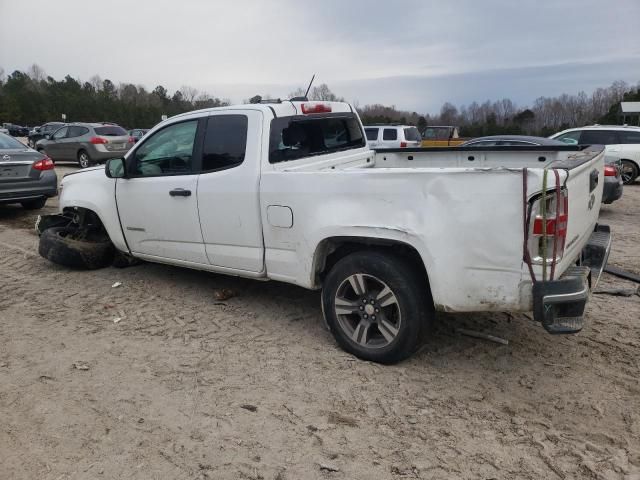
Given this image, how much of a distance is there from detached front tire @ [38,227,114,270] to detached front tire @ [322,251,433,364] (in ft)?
10.8

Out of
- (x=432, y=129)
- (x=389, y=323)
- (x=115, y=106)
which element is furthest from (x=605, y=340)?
(x=115, y=106)

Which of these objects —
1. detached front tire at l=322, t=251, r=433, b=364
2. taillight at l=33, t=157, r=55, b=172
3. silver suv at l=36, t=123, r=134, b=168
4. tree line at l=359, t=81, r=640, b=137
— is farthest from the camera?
tree line at l=359, t=81, r=640, b=137

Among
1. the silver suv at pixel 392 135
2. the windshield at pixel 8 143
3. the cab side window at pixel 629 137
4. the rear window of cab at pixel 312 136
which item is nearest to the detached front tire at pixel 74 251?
the rear window of cab at pixel 312 136

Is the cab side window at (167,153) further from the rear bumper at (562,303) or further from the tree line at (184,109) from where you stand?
the tree line at (184,109)

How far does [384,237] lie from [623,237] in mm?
5869

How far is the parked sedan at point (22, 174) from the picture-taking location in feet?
28.9

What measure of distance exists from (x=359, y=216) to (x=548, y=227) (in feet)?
3.88

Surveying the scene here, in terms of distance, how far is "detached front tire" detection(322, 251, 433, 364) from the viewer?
3457 mm

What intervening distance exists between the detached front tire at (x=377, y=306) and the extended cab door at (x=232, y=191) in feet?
→ 2.63

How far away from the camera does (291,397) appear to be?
333 cm

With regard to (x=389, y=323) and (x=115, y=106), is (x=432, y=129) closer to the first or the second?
(x=389, y=323)

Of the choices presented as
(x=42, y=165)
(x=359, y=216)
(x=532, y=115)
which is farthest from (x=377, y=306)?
(x=532, y=115)

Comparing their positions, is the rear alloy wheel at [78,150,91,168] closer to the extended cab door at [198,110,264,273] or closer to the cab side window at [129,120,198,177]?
the cab side window at [129,120,198,177]

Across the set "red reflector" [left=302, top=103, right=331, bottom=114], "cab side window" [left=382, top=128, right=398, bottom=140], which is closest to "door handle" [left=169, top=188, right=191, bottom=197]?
"red reflector" [left=302, top=103, right=331, bottom=114]
